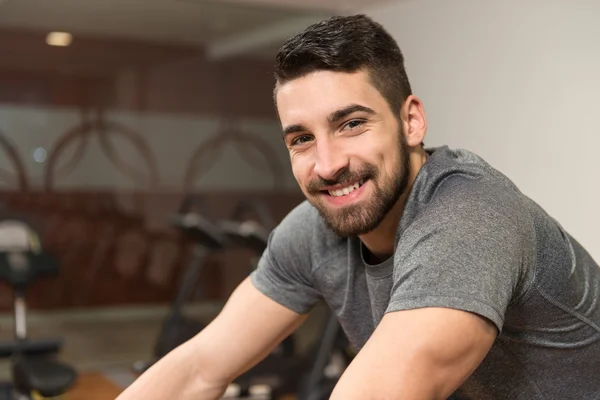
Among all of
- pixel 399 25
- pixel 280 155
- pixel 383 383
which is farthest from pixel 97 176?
pixel 383 383

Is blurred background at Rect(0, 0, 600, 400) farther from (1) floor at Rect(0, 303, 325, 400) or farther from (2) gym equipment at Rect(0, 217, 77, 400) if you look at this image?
(2) gym equipment at Rect(0, 217, 77, 400)

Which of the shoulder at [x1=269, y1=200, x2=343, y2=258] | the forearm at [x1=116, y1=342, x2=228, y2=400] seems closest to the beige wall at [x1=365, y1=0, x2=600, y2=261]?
the shoulder at [x1=269, y1=200, x2=343, y2=258]

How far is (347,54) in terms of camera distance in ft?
3.77

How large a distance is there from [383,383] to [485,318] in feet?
0.51

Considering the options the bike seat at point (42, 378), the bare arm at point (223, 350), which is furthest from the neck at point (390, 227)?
the bike seat at point (42, 378)

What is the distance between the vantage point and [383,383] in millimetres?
919

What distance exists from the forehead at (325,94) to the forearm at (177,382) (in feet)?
1.73

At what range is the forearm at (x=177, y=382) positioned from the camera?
4.42 feet

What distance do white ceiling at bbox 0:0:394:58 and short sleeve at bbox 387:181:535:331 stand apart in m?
4.05

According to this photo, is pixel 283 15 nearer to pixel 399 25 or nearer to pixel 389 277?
pixel 399 25

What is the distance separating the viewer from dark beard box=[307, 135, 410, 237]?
3.81ft

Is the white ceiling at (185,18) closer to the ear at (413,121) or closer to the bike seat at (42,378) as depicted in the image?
the bike seat at (42,378)

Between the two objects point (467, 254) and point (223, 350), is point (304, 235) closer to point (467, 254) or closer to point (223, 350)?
point (223, 350)

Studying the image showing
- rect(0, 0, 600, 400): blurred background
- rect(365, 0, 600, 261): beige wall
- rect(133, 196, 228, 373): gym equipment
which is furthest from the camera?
rect(133, 196, 228, 373): gym equipment
